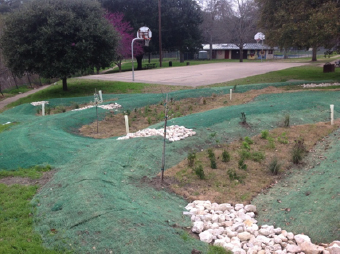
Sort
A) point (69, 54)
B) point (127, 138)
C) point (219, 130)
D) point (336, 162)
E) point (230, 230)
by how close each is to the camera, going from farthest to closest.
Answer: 1. point (69, 54)
2. point (219, 130)
3. point (127, 138)
4. point (336, 162)
5. point (230, 230)

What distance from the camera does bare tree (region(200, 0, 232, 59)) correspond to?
61.8 metres

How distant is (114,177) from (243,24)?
177 feet

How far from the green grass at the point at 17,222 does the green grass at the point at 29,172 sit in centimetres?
52

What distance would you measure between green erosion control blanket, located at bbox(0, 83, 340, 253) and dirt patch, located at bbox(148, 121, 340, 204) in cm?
38

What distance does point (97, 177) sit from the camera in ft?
19.1

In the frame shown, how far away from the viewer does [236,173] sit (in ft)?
22.0

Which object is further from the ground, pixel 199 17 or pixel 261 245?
pixel 199 17

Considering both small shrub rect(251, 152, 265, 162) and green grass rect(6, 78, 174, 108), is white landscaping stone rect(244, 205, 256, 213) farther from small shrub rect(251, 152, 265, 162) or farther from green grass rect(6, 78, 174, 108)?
green grass rect(6, 78, 174, 108)

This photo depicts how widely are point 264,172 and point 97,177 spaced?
3.30m

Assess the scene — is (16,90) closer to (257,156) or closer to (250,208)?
(257,156)

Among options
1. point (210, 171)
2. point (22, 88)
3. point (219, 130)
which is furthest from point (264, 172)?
point (22, 88)

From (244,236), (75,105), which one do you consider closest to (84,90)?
(75,105)

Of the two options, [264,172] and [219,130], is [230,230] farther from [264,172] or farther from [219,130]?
[219,130]

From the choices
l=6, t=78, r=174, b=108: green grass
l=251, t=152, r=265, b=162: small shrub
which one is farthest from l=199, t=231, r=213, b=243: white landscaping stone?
l=6, t=78, r=174, b=108: green grass
